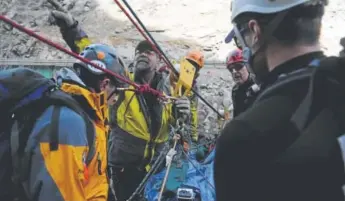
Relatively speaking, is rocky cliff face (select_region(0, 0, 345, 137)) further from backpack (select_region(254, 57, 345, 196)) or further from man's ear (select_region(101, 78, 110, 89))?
backpack (select_region(254, 57, 345, 196))

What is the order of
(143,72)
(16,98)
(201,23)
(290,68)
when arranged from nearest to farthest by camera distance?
(290,68) < (16,98) < (143,72) < (201,23)

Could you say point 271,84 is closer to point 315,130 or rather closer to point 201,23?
point 315,130

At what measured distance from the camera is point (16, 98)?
270 centimetres

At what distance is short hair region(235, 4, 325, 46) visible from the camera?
172cm

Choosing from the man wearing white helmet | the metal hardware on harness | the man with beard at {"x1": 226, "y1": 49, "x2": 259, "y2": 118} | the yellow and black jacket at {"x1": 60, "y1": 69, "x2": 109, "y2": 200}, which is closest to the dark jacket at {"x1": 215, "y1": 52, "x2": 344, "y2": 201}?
the man wearing white helmet

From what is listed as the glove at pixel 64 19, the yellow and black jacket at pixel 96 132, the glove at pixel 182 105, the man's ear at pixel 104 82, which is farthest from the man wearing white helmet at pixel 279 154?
the glove at pixel 182 105

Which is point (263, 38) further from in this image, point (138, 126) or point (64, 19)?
point (138, 126)

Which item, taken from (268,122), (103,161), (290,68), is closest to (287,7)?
(290,68)

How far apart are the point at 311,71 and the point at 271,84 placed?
15cm

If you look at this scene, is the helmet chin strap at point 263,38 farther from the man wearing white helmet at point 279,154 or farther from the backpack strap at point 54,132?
the backpack strap at point 54,132

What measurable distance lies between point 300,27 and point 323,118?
318mm

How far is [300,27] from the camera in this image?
1.72 metres

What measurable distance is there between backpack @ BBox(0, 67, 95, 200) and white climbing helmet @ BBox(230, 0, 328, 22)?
122cm

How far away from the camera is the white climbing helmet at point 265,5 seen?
5.73 feet
